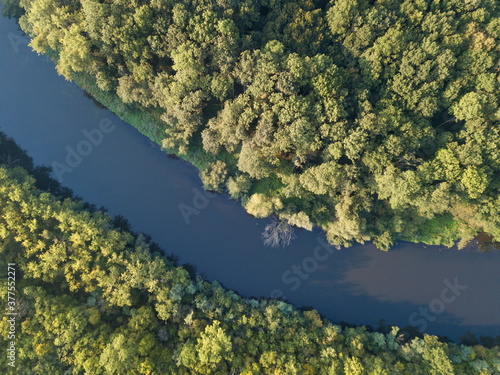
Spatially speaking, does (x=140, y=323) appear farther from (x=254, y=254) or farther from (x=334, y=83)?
(x=334, y=83)

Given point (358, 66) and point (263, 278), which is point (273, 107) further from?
point (263, 278)

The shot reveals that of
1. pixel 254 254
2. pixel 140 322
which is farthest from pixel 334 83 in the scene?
pixel 140 322

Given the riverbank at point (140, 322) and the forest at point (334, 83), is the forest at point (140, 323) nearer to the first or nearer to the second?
the riverbank at point (140, 322)

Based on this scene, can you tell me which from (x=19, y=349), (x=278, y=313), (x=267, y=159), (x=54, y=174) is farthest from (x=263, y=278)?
(x=54, y=174)

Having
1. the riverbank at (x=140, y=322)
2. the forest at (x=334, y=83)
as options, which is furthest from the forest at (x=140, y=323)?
the forest at (x=334, y=83)

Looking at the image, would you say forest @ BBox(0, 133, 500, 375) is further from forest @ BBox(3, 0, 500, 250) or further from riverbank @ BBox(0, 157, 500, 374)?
forest @ BBox(3, 0, 500, 250)
